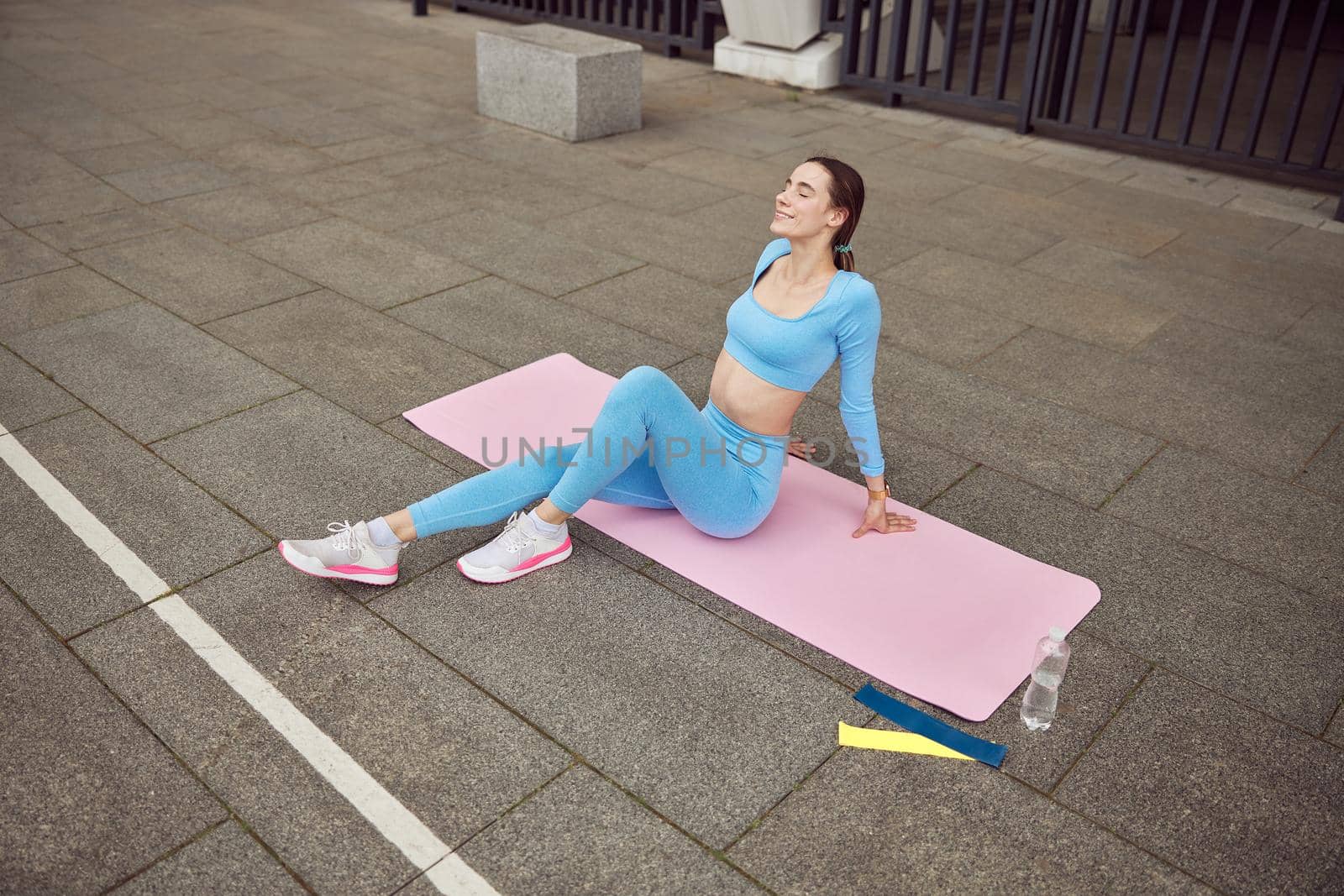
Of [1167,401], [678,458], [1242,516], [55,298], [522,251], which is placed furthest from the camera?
[522,251]

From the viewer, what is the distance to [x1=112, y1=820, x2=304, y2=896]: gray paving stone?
2.35 m

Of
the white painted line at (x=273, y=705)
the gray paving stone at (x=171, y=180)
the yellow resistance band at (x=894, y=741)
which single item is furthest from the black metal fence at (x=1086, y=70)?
the white painted line at (x=273, y=705)

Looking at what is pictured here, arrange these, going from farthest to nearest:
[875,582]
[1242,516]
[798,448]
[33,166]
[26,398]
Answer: [33,166], [26,398], [798,448], [1242,516], [875,582]

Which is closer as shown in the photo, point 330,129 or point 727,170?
point 727,170

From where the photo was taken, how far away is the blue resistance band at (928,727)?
2.80 metres

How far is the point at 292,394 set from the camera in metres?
4.43

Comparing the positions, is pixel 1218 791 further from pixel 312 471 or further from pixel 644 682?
pixel 312 471

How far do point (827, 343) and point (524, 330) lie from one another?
7.11ft

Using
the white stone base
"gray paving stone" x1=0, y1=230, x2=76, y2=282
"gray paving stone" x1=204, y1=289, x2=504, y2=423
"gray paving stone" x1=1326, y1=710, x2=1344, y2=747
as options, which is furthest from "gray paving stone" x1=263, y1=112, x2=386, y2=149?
"gray paving stone" x1=1326, y1=710, x2=1344, y2=747

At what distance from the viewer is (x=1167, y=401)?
466 centimetres

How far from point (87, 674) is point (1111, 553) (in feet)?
10.4

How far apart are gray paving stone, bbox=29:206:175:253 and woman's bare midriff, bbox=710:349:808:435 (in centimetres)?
416

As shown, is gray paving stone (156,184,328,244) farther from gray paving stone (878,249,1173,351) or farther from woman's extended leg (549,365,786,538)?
woman's extended leg (549,365,786,538)

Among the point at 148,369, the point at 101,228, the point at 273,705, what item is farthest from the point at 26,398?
the point at 273,705
